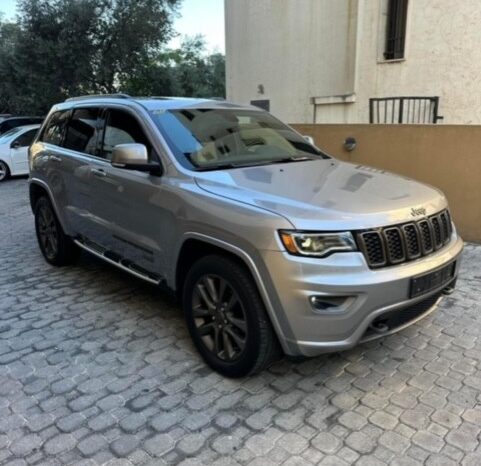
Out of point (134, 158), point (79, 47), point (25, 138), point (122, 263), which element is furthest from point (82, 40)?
point (134, 158)

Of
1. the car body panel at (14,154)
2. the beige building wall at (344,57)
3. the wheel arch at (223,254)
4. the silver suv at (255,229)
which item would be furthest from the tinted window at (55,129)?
the car body panel at (14,154)

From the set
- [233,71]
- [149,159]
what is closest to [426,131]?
[149,159]

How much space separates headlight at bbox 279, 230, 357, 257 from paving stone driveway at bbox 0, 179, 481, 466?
3.16 ft

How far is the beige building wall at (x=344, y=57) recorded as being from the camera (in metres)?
8.70

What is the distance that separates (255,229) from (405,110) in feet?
25.8

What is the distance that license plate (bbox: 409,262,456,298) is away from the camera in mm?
2793

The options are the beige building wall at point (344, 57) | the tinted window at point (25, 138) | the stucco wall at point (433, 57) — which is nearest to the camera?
the stucco wall at point (433, 57)

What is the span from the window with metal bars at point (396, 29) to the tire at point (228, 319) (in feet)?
26.9

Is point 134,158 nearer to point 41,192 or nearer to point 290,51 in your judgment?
point 41,192

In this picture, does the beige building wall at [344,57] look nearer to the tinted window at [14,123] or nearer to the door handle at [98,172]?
Answer: the tinted window at [14,123]

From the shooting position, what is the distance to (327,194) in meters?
2.96

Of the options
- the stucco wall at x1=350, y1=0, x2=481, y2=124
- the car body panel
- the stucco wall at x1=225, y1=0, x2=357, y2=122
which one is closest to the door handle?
the stucco wall at x1=350, y1=0, x2=481, y2=124

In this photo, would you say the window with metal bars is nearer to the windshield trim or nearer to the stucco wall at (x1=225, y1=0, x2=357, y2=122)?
the stucco wall at (x1=225, y1=0, x2=357, y2=122)

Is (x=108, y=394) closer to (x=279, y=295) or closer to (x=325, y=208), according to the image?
(x=279, y=295)
